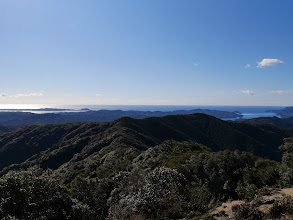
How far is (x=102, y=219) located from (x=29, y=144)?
124m

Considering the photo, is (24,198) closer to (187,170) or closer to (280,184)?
(187,170)

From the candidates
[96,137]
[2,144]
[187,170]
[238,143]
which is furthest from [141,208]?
[2,144]

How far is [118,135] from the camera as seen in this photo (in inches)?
3435

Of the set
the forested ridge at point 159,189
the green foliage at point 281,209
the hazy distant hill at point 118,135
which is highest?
the green foliage at point 281,209

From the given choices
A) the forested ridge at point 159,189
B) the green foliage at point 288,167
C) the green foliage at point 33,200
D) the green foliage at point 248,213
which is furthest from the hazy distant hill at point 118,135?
the green foliage at point 248,213

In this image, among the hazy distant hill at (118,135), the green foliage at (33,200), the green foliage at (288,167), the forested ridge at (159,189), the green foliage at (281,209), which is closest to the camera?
the green foliage at (281,209)

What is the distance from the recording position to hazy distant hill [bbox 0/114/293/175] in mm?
94194

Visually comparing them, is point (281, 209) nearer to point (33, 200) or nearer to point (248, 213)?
point (248, 213)

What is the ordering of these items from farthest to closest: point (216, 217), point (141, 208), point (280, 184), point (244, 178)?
point (244, 178) < point (280, 184) < point (141, 208) < point (216, 217)

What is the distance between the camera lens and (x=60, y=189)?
16.5 m

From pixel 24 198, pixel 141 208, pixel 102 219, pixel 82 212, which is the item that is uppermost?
pixel 24 198

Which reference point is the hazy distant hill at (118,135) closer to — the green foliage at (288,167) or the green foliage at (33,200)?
the green foliage at (33,200)

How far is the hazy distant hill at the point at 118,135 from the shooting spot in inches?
3708

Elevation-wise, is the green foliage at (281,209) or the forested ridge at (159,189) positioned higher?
the green foliage at (281,209)
